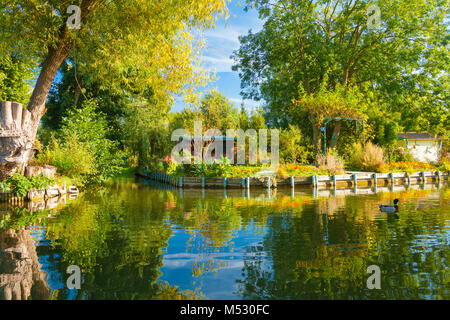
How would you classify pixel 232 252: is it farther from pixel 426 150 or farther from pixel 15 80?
pixel 426 150

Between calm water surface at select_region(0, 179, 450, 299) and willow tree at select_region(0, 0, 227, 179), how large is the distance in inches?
186

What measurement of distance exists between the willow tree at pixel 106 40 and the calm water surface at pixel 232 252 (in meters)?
4.71

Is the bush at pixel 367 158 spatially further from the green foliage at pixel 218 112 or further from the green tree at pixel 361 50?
the green foliage at pixel 218 112

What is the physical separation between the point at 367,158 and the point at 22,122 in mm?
18947

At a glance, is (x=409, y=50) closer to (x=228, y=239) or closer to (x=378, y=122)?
(x=378, y=122)

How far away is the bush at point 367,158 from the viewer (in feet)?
73.4

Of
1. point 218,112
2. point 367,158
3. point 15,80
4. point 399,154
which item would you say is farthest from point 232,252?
point 218,112

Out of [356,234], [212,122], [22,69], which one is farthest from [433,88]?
[22,69]

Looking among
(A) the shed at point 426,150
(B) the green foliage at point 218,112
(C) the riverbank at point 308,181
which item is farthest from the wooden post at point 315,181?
(A) the shed at point 426,150

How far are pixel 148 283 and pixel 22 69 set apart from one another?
23.3m

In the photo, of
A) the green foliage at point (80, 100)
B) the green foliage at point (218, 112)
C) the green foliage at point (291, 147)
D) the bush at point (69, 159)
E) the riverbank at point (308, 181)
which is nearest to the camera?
the bush at point (69, 159)

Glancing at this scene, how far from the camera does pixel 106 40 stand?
13133 mm

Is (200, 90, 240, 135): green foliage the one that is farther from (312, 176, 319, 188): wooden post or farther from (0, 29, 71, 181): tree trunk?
(0, 29, 71, 181): tree trunk

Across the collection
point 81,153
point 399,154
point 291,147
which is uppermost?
point 291,147
